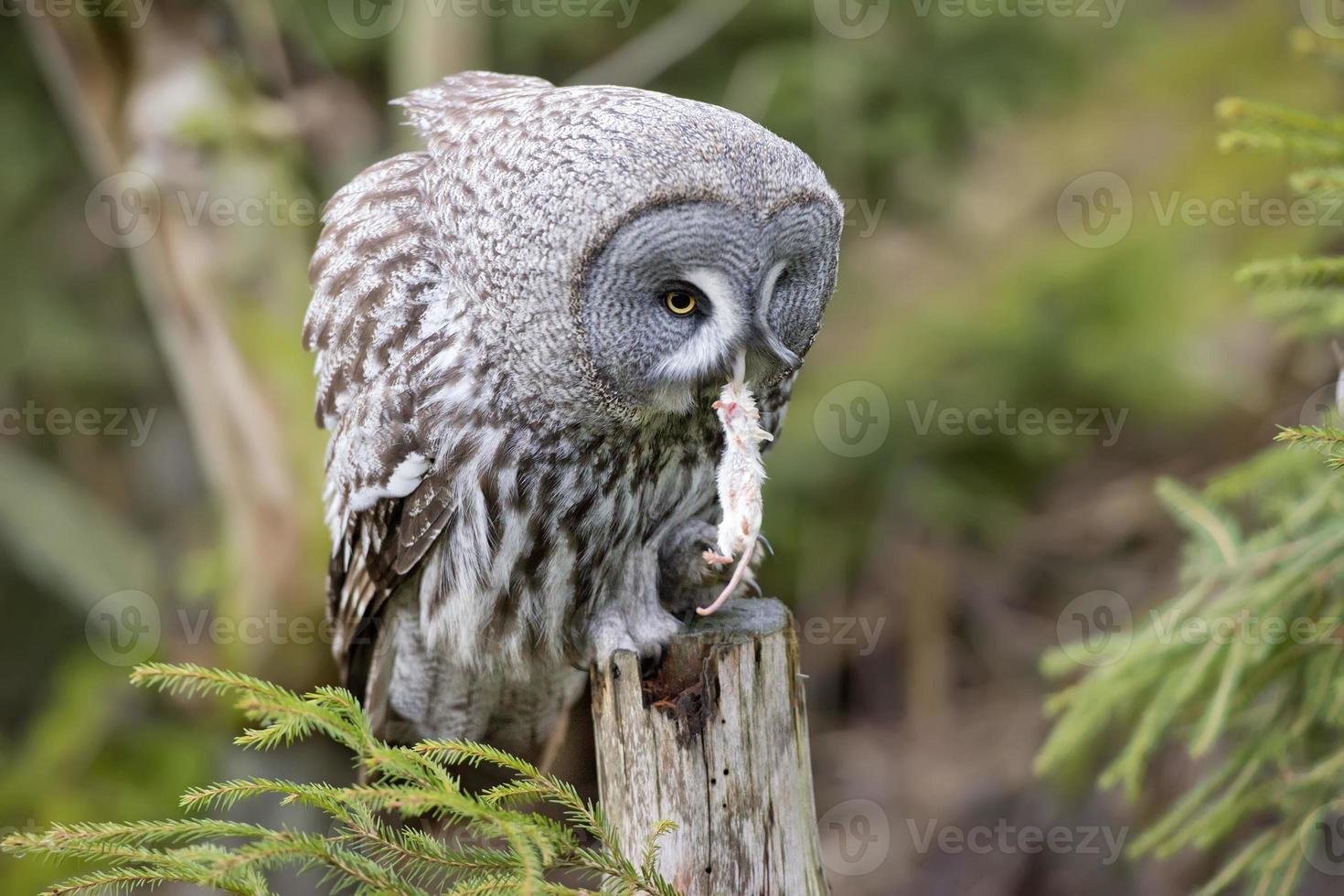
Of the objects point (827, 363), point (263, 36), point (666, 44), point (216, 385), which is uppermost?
point (666, 44)

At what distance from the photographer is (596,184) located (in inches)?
96.3

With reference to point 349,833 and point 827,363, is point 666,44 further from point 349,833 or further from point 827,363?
point 349,833

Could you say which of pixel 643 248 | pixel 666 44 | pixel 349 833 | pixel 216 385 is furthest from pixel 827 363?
pixel 349 833

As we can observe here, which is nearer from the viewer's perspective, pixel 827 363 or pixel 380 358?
pixel 380 358

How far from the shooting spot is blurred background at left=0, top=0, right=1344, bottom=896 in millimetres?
5465

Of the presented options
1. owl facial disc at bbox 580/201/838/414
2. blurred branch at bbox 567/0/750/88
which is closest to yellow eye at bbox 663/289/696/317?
owl facial disc at bbox 580/201/838/414

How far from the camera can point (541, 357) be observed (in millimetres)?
2635

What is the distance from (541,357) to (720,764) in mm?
919

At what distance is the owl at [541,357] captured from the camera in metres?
2.45

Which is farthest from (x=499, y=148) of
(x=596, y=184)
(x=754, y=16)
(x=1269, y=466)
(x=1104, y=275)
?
(x=1104, y=275)

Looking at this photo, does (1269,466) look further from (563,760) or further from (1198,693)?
(563,760)

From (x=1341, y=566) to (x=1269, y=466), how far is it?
1.34 ft

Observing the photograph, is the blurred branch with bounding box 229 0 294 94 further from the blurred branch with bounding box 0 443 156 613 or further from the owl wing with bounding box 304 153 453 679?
the blurred branch with bounding box 0 443 156 613

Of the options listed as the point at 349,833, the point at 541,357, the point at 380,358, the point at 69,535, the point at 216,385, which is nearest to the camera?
the point at 349,833
